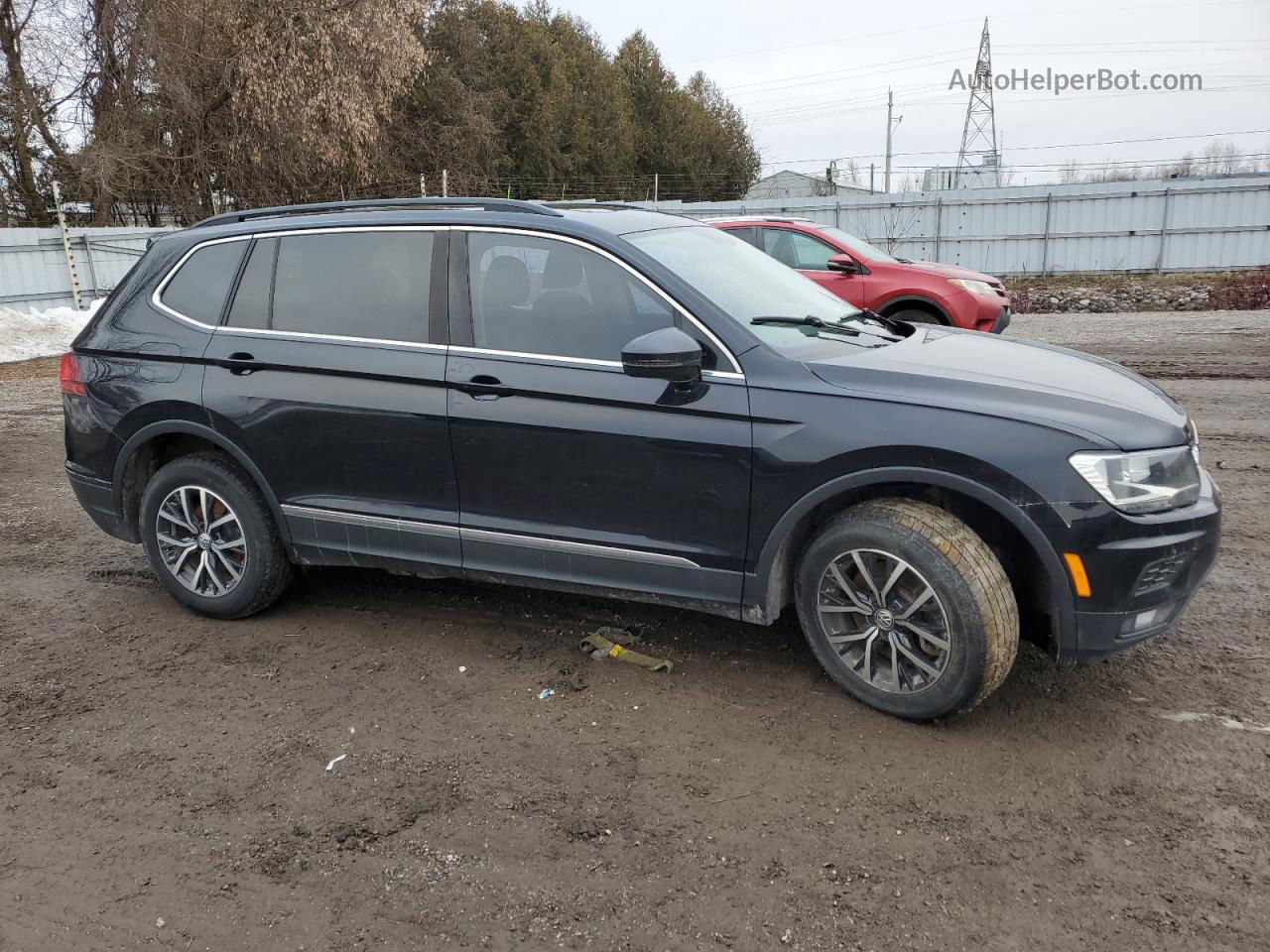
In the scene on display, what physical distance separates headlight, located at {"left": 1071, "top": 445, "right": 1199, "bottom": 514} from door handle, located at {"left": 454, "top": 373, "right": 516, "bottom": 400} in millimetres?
2082

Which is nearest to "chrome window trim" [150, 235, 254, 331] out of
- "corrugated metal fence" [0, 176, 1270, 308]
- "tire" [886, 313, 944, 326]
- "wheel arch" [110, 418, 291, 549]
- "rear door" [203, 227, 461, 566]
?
"rear door" [203, 227, 461, 566]

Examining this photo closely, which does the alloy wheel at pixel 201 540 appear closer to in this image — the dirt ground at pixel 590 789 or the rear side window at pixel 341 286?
the dirt ground at pixel 590 789

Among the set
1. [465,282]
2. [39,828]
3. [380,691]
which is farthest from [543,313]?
[39,828]

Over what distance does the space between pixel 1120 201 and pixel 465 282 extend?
2480cm

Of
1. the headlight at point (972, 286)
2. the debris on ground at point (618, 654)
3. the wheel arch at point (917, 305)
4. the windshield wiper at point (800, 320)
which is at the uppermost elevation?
the windshield wiper at point (800, 320)

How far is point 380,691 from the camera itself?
12.8 ft

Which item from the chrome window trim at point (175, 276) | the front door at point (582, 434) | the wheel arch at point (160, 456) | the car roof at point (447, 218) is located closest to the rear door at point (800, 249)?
the car roof at point (447, 218)

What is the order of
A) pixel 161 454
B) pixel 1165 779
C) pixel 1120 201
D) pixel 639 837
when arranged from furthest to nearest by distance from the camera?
pixel 1120 201 < pixel 161 454 < pixel 1165 779 < pixel 639 837

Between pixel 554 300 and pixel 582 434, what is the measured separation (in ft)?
1.90

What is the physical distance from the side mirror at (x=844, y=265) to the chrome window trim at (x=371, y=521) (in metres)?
7.64

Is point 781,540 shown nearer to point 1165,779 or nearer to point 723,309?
point 723,309

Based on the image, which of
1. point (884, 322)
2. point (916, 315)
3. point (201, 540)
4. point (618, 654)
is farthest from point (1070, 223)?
point (201, 540)

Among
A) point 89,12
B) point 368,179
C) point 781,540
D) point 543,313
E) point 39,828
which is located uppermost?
point 89,12

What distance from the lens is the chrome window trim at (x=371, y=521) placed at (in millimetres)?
4098
